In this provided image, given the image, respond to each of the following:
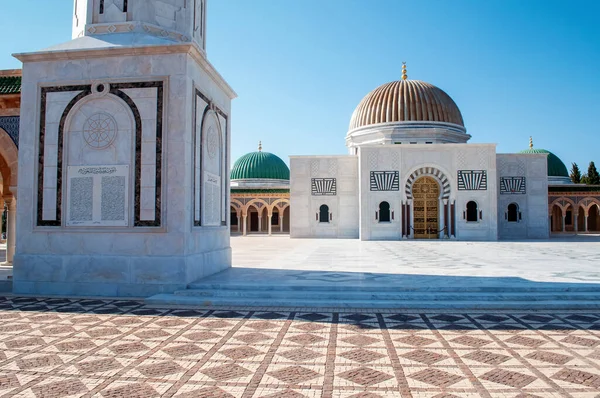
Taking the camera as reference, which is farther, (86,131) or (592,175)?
(592,175)

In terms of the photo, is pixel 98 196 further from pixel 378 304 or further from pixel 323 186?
pixel 323 186

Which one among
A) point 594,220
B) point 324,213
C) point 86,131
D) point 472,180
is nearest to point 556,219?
point 594,220

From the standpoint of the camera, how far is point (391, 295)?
195 inches

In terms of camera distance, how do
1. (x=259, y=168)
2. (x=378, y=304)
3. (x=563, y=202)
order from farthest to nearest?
1. (x=259, y=168)
2. (x=563, y=202)
3. (x=378, y=304)

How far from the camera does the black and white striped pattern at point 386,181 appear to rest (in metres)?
17.9

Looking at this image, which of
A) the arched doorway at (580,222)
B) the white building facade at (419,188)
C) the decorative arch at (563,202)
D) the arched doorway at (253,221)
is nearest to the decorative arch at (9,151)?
the white building facade at (419,188)

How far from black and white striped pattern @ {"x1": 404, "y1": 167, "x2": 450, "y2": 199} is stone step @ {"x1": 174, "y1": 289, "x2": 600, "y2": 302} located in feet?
43.1

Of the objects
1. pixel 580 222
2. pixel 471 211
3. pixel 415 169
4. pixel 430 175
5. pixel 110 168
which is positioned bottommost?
pixel 580 222

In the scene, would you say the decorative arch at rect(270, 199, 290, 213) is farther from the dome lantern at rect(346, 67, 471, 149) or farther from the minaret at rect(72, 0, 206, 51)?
the minaret at rect(72, 0, 206, 51)

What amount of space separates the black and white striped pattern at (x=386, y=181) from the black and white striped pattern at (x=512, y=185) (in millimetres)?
4683

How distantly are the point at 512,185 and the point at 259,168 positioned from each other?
1567 centimetres

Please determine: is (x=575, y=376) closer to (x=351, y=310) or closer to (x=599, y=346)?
(x=599, y=346)

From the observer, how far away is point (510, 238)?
18.6 metres

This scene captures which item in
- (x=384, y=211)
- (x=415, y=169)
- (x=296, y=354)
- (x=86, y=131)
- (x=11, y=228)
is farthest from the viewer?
(x=384, y=211)
